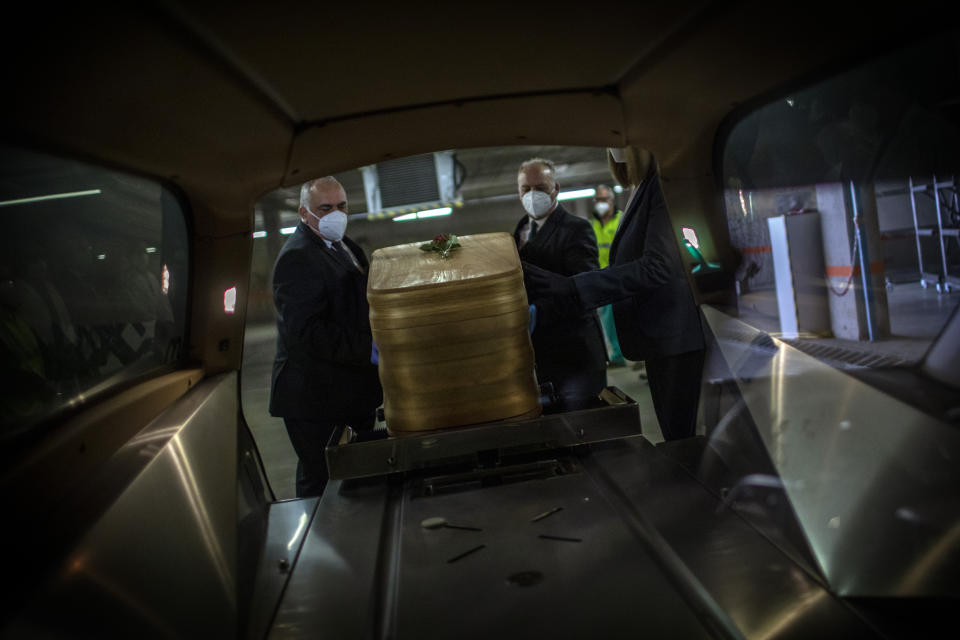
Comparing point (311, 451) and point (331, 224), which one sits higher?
point (331, 224)

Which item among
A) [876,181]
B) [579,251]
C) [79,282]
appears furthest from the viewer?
[579,251]

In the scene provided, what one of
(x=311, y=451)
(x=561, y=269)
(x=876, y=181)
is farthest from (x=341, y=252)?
(x=876, y=181)

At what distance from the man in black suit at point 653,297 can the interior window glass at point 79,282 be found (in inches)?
58.1

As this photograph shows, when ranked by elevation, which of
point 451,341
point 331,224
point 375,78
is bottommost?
point 451,341

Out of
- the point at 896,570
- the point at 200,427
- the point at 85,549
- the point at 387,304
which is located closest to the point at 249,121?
the point at 387,304

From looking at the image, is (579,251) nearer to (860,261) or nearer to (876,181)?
(860,261)

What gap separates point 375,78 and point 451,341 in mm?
851

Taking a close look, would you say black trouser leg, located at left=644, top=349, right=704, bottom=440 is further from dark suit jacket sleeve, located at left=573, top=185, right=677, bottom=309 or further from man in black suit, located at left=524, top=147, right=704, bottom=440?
dark suit jacket sleeve, located at left=573, top=185, right=677, bottom=309

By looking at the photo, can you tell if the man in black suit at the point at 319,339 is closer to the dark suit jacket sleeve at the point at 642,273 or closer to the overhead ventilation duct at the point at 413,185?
the dark suit jacket sleeve at the point at 642,273

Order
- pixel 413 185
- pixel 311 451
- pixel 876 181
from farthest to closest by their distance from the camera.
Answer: pixel 413 185 → pixel 311 451 → pixel 876 181

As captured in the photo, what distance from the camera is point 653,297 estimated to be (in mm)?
3057

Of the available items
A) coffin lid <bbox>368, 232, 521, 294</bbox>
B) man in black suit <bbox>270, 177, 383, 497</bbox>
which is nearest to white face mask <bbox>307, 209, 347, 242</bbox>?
man in black suit <bbox>270, 177, 383, 497</bbox>

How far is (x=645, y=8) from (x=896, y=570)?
4.28ft

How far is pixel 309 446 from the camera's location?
315cm
